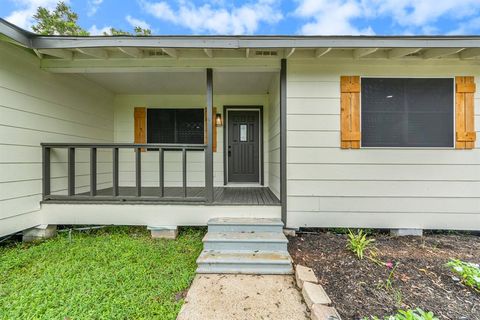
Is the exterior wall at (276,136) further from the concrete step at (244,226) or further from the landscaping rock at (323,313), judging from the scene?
the landscaping rock at (323,313)

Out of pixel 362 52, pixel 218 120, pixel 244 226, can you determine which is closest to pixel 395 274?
pixel 244 226

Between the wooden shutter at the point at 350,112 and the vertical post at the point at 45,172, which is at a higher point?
the wooden shutter at the point at 350,112

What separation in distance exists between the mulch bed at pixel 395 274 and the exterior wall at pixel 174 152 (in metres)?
2.57

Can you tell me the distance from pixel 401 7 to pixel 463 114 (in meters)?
8.50

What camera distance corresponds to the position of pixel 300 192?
336 cm

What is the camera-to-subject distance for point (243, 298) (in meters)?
2.01

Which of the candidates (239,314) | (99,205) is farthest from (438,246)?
(99,205)

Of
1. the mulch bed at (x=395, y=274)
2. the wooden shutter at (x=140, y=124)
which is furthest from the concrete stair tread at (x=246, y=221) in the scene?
the wooden shutter at (x=140, y=124)

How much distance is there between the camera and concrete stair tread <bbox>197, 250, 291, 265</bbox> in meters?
2.45

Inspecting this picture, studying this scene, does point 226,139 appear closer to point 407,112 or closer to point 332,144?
point 332,144

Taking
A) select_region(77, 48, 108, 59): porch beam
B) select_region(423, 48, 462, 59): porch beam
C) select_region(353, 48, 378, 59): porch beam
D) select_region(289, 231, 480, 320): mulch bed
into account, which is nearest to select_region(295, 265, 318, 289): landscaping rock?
select_region(289, 231, 480, 320): mulch bed

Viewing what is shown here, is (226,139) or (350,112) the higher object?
(350,112)

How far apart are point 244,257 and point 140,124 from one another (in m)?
4.11

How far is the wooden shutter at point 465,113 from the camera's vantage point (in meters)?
3.26
